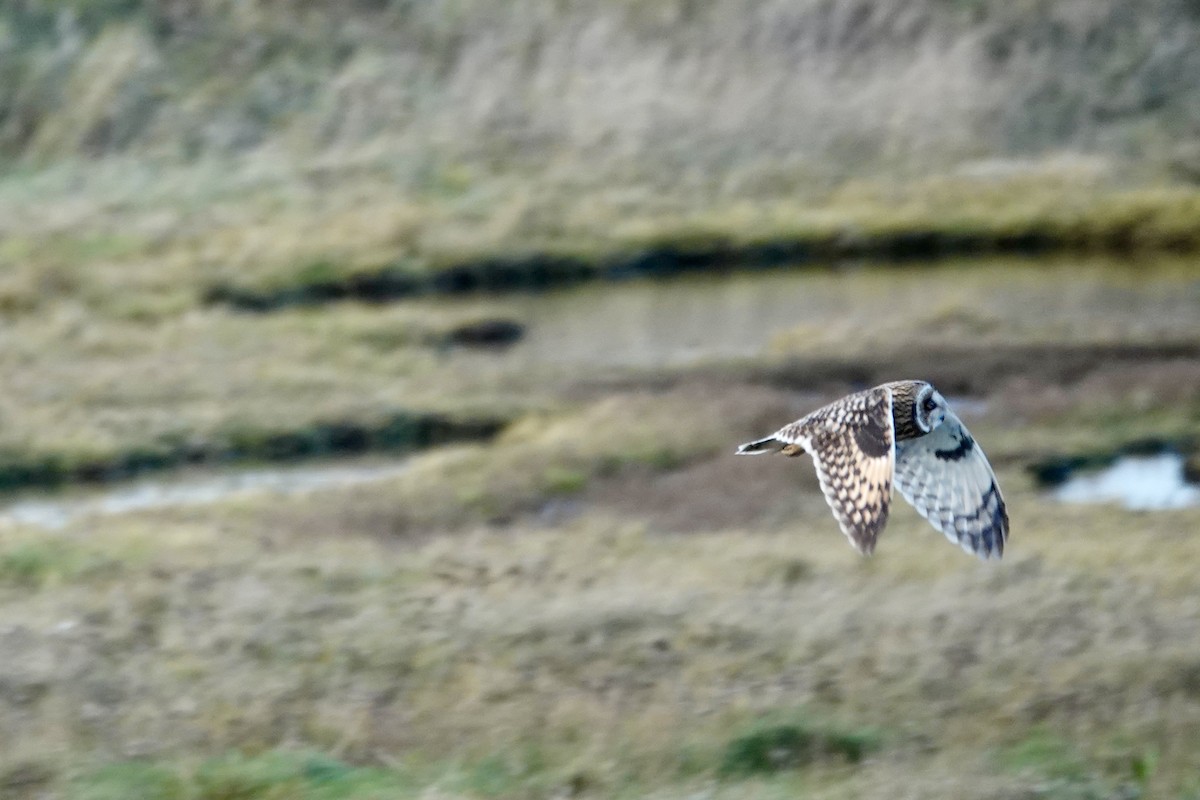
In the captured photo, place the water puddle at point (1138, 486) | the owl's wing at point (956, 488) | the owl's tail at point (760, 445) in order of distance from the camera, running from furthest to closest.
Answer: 1. the water puddle at point (1138, 486)
2. the owl's wing at point (956, 488)
3. the owl's tail at point (760, 445)

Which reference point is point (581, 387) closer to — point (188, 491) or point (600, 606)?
point (188, 491)

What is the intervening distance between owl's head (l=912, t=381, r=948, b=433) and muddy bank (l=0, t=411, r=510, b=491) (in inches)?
346

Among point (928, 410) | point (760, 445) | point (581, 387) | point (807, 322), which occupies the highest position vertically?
point (928, 410)

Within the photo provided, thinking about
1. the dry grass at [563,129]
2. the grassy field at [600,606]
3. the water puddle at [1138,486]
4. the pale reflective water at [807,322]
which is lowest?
the water puddle at [1138,486]

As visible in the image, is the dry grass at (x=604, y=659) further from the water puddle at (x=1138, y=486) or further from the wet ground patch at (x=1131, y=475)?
the wet ground patch at (x=1131, y=475)

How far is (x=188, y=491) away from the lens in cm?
1326

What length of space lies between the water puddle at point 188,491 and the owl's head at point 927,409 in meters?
7.35

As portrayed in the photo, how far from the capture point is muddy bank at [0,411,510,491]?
13594mm

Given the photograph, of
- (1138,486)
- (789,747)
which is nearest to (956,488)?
(789,747)

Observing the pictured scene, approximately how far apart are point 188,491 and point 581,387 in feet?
12.3

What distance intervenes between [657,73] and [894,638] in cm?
2209

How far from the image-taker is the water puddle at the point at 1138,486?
11680 millimetres

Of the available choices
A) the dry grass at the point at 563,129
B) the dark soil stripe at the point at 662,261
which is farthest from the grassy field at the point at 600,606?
the dry grass at the point at 563,129

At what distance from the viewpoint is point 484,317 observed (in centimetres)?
1862
